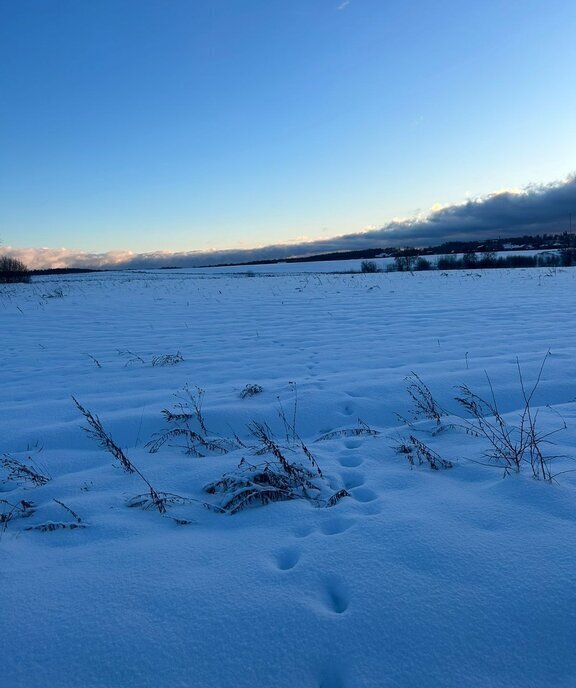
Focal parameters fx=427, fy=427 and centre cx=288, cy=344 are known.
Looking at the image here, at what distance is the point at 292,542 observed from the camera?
2.07 metres

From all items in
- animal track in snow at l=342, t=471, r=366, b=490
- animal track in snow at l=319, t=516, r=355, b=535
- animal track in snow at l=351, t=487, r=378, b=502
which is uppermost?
animal track in snow at l=319, t=516, r=355, b=535

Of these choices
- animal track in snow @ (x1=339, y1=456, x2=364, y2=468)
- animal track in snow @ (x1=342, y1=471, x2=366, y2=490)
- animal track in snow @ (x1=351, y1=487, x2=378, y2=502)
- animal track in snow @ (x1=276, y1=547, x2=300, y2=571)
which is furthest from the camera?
animal track in snow @ (x1=339, y1=456, x2=364, y2=468)

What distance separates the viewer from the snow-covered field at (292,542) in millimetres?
1414

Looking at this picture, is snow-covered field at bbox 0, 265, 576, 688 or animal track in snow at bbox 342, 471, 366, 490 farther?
animal track in snow at bbox 342, 471, 366, 490

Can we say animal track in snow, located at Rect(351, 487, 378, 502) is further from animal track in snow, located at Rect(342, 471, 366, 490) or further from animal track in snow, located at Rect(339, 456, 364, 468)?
animal track in snow, located at Rect(339, 456, 364, 468)

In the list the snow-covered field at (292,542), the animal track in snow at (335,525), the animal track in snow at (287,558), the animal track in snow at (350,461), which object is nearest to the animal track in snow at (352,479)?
the snow-covered field at (292,542)

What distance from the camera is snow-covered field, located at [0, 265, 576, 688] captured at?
1.41 m

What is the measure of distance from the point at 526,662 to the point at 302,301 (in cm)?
1207

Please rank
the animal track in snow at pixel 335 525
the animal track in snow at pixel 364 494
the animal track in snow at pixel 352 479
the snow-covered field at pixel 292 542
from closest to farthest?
the snow-covered field at pixel 292 542 < the animal track in snow at pixel 335 525 < the animal track in snow at pixel 364 494 < the animal track in snow at pixel 352 479

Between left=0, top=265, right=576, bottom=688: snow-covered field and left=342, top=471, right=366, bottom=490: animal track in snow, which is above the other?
left=0, top=265, right=576, bottom=688: snow-covered field

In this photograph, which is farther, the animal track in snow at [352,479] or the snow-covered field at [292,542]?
the animal track in snow at [352,479]

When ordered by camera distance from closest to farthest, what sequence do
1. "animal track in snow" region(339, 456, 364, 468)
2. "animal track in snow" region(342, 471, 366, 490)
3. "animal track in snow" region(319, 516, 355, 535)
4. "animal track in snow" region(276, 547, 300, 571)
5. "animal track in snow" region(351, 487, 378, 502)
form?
"animal track in snow" region(276, 547, 300, 571)
"animal track in snow" region(319, 516, 355, 535)
"animal track in snow" region(351, 487, 378, 502)
"animal track in snow" region(342, 471, 366, 490)
"animal track in snow" region(339, 456, 364, 468)

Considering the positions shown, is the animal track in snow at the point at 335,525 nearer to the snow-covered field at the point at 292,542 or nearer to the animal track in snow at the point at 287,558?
the snow-covered field at the point at 292,542

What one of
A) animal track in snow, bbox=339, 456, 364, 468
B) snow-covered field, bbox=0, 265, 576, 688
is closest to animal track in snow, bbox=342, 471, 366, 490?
snow-covered field, bbox=0, 265, 576, 688
